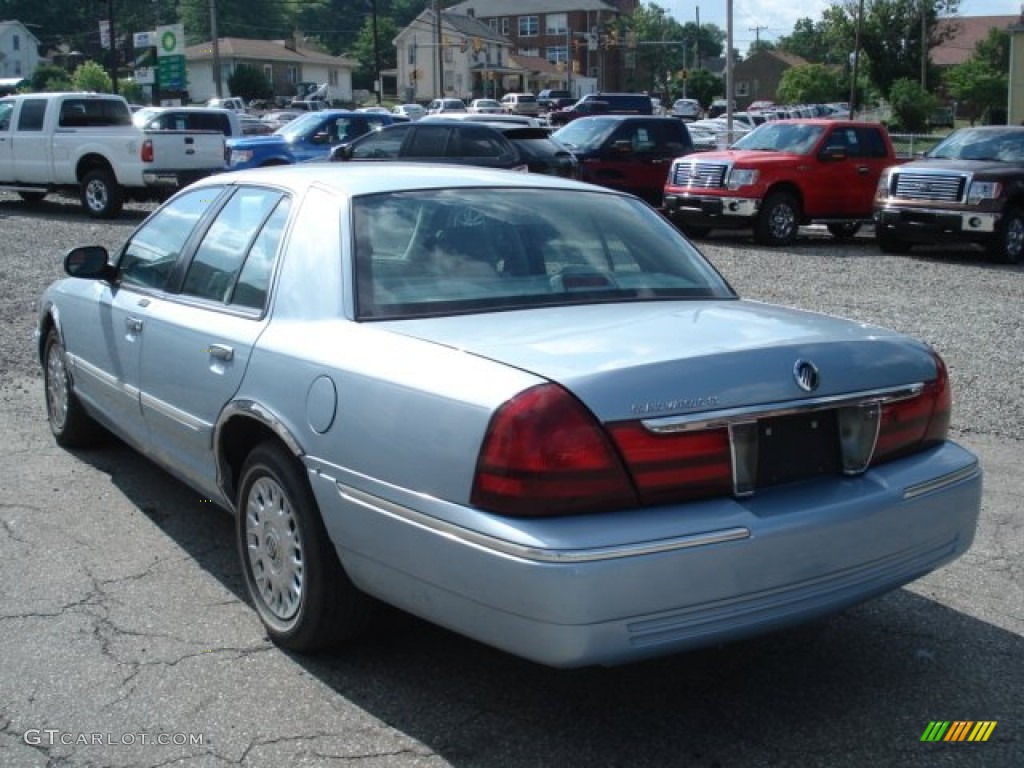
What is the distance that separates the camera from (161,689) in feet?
12.5

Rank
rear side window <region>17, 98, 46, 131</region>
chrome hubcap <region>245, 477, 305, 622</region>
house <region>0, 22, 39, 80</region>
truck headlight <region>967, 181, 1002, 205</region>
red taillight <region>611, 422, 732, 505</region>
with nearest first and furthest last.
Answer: red taillight <region>611, 422, 732, 505</region>, chrome hubcap <region>245, 477, 305, 622</region>, truck headlight <region>967, 181, 1002, 205</region>, rear side window <region>17, 98, 46, 131</region>, house <region>0, 22, 39, 80</region>

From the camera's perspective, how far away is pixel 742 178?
16.8 meters

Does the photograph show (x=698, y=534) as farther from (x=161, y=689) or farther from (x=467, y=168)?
(x=467, y=168)

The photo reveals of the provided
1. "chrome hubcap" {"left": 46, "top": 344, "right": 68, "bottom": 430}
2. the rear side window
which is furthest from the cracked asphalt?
the rear side window

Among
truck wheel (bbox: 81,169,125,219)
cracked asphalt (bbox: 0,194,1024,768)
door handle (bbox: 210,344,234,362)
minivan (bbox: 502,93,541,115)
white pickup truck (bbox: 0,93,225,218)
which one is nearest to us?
cracked asphalt (bbox: 0,194,1024,768)

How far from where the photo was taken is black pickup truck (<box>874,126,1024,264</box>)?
1498cm

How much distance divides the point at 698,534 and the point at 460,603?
0.67m

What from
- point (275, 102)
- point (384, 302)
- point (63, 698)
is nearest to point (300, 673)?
point (63, 698)

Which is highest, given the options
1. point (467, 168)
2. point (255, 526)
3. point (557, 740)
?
point (467, 168)

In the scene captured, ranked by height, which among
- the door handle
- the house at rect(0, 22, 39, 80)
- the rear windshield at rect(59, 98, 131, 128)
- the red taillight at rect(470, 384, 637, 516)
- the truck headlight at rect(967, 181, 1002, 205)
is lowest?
the red taillight at rect(470, 384, 637, 516)

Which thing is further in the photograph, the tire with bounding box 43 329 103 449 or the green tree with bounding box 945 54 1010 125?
the green tree with bounding box 945 54 1010 125

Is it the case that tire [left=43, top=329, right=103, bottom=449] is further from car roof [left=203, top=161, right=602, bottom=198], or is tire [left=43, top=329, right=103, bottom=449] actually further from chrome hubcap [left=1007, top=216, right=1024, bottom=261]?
chrome hubcap [left=1007, top=216, right=1024, bottom=261]

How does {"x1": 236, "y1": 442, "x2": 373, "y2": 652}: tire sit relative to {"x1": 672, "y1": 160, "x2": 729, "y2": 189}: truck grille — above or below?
below

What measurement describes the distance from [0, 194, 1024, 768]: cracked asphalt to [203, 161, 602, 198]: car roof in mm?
1540
